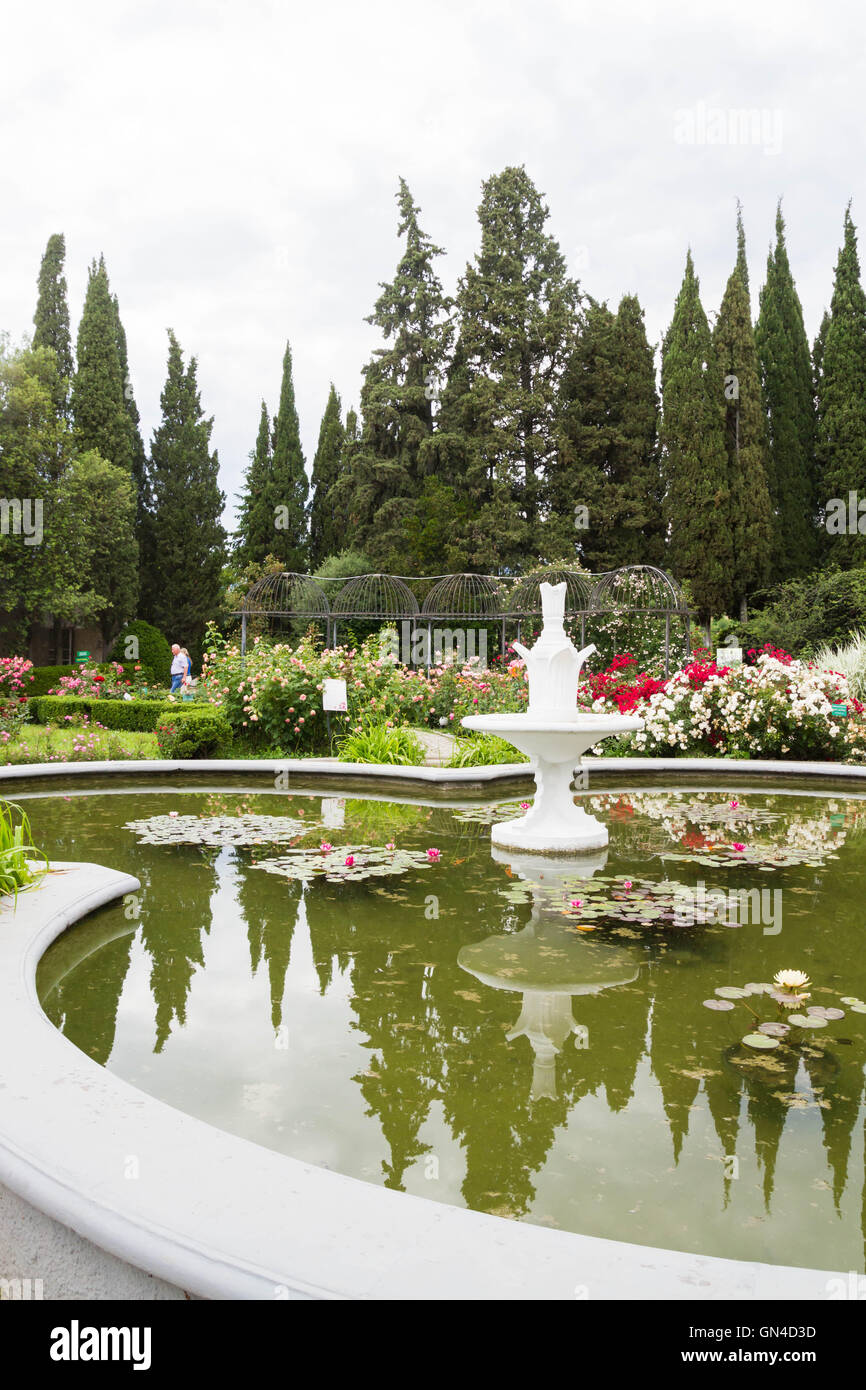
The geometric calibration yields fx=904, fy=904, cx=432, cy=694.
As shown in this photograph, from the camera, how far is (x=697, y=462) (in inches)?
867

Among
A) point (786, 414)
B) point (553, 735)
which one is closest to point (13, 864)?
point (553, 735)

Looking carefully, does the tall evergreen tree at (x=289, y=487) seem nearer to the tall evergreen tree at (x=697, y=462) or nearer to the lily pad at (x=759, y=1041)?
the tall evergreen tree at (x=697, y=462)

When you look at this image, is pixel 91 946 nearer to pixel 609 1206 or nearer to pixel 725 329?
pixel 609 1206

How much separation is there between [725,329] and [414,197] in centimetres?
891

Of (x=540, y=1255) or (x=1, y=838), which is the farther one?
(x=1, y=838)

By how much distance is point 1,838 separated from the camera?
14.1 feet

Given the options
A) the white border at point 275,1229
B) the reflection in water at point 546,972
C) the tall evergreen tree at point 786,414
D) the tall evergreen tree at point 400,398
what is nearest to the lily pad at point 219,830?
the reflection in water at point 546,972

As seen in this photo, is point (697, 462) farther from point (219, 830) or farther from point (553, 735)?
point (219, 830)

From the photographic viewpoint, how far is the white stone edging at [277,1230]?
1524 millimetres

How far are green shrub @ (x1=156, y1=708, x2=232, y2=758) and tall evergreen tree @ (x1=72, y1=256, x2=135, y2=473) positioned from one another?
1476cm

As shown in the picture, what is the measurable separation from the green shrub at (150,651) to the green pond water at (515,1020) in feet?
52.5

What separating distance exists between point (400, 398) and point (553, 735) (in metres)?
19.3

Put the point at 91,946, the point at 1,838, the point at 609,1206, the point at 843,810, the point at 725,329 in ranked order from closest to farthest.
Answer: the point at 609,1206 < the point at 91,946 < the point at 1,838 < the point at 843,810 < the point at 725,329

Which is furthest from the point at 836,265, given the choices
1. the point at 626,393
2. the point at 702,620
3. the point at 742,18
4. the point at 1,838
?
the point at 1,838
